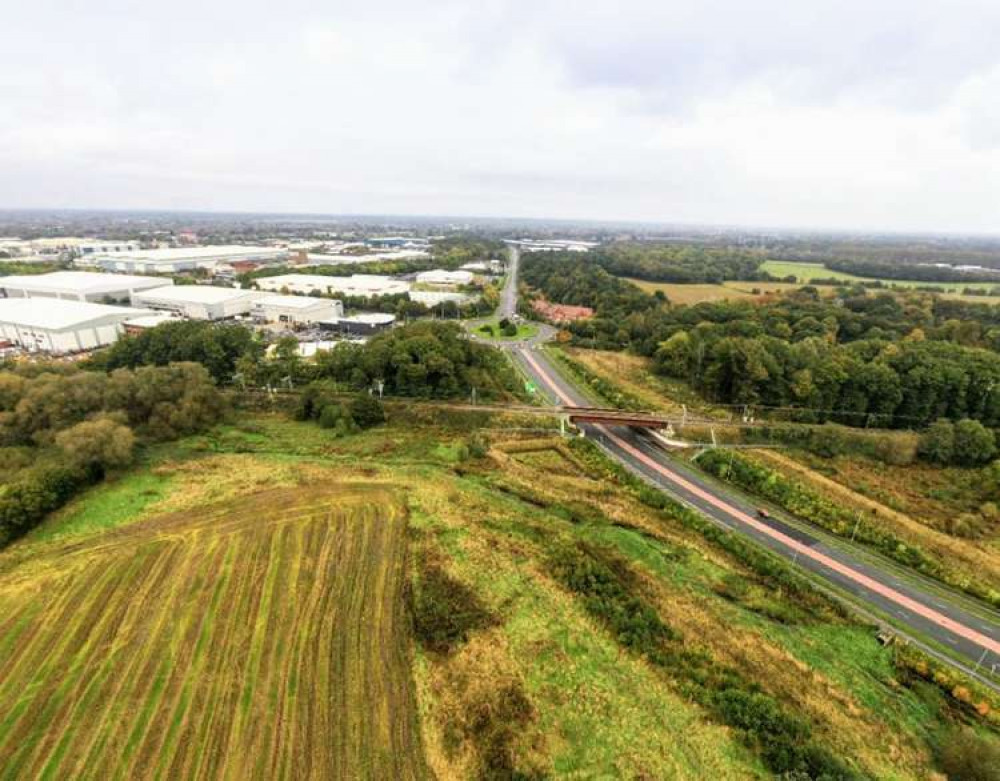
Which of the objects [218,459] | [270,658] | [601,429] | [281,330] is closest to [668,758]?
[270,658]

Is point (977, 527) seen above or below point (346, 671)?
below

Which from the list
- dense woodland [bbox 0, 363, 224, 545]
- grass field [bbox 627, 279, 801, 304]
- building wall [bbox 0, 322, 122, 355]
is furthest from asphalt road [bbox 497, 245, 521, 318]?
building wall [bbox 0, 322, 122, 355]

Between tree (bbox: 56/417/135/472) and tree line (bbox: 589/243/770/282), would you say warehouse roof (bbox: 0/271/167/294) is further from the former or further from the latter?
tree line (bbox: 589/243/770/282)

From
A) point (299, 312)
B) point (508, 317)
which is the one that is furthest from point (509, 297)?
point (299, 312)

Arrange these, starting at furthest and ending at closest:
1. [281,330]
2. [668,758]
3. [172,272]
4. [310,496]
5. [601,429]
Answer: [172,272], [281,330], [601,429], [310,496], [668,758]

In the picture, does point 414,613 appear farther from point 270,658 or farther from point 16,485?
point 16,485

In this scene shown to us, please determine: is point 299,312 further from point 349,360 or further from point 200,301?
point 349,360
